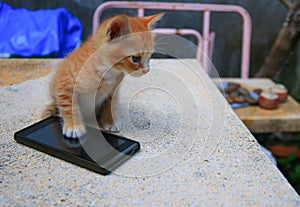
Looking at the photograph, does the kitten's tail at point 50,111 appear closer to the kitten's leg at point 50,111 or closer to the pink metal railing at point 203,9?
the kitten's leg at point 50,111

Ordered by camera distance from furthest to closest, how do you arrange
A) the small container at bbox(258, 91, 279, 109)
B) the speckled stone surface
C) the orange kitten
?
the small container at bbox(258, 91, 279, 109)
the orange kitten
the speckled stone surface

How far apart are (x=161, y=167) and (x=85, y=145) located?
0.18 metres

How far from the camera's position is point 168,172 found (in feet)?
2.30

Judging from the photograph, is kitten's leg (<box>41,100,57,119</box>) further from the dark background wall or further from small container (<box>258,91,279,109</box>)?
the dark background wall

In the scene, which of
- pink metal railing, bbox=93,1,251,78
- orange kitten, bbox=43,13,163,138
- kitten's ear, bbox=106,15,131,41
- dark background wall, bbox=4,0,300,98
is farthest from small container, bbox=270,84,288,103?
kitten's ear, bbox=106,15,131,41

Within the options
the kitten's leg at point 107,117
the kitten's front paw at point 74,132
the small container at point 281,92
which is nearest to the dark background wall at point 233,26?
the small container at point 281,92

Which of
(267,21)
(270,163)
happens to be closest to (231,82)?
(267,21)

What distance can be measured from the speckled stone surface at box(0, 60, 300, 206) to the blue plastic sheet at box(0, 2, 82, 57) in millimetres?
657

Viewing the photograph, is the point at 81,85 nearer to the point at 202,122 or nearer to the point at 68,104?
the point at 68,104

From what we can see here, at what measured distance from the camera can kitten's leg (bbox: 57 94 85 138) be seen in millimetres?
789

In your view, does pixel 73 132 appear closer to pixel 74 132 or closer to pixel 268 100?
pixel 74 132

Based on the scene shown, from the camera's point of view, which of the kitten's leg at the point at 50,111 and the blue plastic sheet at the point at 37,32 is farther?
the blue plastic sheet at the point at 37,32

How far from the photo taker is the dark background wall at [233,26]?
82.9 inches

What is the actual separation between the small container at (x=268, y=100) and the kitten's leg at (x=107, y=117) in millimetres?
936
